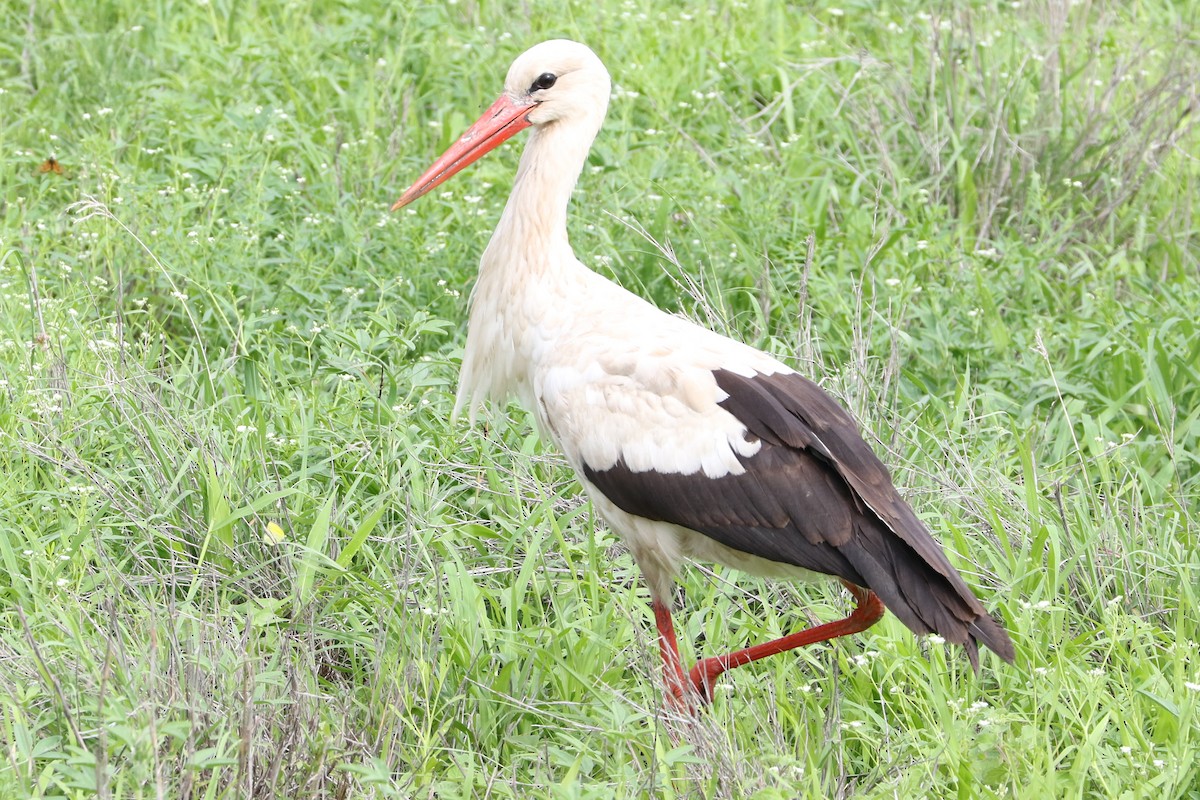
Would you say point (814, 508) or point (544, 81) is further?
point (544, 81)

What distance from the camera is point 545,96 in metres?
3.89

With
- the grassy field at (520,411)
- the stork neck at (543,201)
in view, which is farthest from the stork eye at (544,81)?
the grassy field at (520,411)

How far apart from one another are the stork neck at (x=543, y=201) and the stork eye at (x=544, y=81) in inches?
4.0

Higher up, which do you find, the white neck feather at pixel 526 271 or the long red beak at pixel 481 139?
the long red beak at pixel 481 139

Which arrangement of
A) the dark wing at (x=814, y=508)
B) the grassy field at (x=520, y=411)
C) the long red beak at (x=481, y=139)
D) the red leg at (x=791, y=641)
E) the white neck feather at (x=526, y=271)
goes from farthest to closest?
the long red beak at (x=481, y=139)
the white neck feather at (x=526, y=271)
the red leg at (x=791, y=641)
the dark wing at (x=814, y=508)
the grassy field at (x=520, y=411)

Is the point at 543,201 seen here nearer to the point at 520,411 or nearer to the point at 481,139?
the point at 481,139

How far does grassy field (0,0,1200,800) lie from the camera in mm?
3131

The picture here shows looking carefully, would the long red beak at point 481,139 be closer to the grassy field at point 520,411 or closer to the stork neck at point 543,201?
the stork neck at point 543,201

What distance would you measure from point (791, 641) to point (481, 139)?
59.6 inches

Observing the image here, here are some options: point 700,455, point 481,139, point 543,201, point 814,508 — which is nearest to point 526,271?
point 543,201

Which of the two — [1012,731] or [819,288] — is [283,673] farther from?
[819,288]

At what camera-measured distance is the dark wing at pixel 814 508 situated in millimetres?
3311

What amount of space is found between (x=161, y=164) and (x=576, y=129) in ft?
6.84

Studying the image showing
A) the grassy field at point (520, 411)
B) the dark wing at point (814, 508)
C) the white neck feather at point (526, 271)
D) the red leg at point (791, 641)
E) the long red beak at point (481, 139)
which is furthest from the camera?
the long red beak at point (481, 139)
